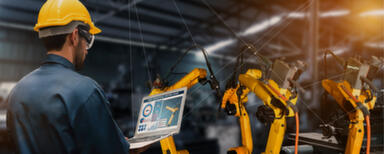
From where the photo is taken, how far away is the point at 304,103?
4934 millimetres

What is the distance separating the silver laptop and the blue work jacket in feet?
1.79

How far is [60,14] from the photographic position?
4.42 feet

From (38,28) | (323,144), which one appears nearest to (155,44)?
(323,144)

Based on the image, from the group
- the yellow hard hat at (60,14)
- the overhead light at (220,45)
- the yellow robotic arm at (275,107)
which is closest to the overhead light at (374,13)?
the overhead light at (220,45)

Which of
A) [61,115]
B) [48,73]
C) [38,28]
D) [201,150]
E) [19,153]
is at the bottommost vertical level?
[201,150]

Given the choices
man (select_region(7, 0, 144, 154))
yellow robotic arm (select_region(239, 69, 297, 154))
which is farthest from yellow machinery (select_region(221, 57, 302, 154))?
man (select_region(7, 0, 144, 154))

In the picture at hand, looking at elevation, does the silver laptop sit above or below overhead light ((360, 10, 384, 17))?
below

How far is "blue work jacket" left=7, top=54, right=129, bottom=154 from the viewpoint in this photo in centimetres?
106

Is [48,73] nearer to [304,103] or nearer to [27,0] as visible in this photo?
[27,0]

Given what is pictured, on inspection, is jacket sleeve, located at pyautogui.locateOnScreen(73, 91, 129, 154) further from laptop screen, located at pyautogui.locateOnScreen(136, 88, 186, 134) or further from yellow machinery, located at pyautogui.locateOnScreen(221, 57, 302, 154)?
yellow machinery, located at pyautogui.locateOnScreen(221, 57, 302, 154)

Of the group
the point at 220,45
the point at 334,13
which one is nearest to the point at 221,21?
the point at 220,45

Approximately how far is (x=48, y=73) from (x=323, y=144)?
7.89ft

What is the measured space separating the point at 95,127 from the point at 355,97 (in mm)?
2175

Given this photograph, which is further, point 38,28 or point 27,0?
point 27,0
